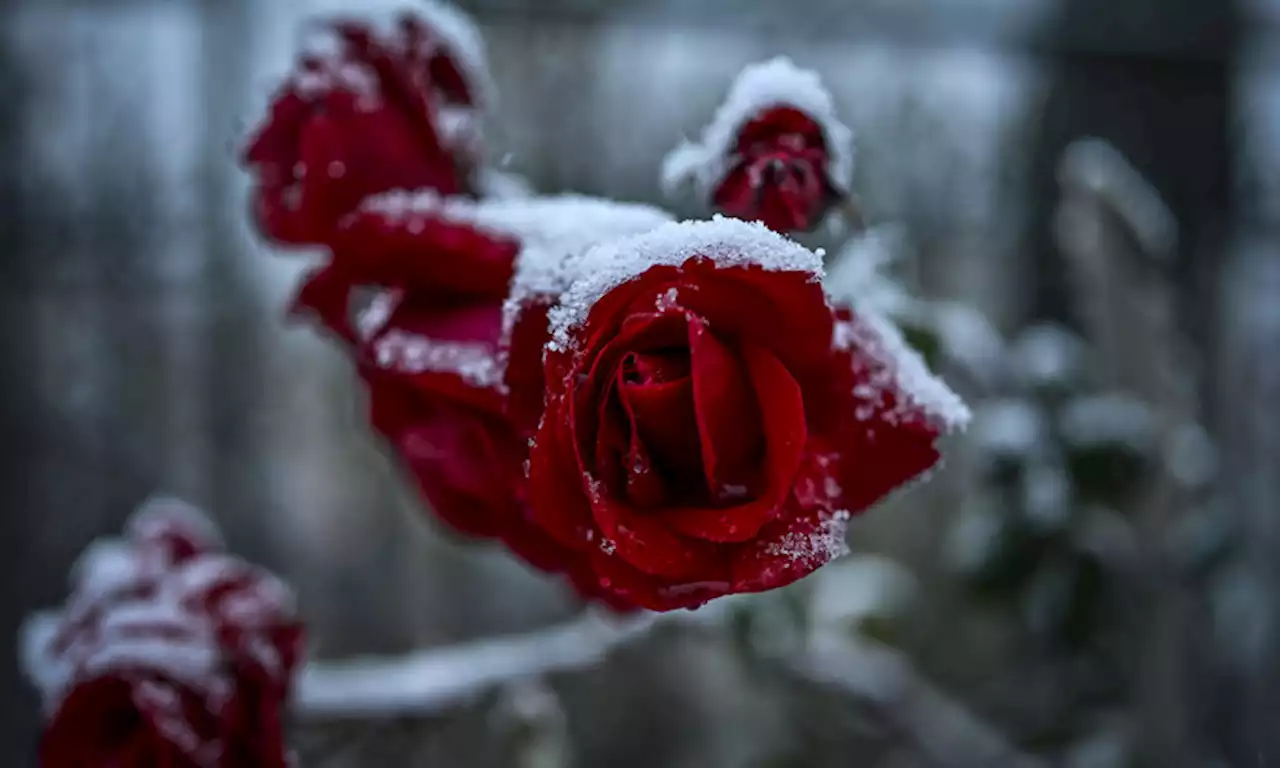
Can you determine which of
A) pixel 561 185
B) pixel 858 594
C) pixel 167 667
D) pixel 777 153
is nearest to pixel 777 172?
pixel 777 153

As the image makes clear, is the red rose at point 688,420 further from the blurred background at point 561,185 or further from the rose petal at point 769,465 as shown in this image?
the blurred background at point 561,185

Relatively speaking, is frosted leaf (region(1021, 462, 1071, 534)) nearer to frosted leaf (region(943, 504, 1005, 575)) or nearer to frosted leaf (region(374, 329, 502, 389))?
frosted leaf (region(943, 504, 1005, 575))

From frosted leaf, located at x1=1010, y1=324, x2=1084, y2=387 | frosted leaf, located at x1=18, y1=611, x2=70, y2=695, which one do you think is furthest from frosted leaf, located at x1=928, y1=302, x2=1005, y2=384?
frosted leaf, located at x1=18, y1=611, x2=70, y2=695

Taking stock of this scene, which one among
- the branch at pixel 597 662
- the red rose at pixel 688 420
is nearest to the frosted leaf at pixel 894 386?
the red rose at pixel 688 420

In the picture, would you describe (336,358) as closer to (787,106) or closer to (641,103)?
(641,103)

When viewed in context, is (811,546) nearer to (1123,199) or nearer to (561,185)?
(1123,199)

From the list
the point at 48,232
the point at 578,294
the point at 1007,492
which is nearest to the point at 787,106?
the point at 578,294
